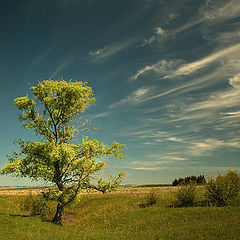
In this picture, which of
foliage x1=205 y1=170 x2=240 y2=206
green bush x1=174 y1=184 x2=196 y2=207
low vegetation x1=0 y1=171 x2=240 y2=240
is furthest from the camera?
green bush x1=174 y1=184 x2=196 y2=207

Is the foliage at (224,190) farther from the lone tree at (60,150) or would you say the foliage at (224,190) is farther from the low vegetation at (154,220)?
the lone tree at (60,150)

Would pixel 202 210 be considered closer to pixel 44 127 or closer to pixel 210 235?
pixel 210 235

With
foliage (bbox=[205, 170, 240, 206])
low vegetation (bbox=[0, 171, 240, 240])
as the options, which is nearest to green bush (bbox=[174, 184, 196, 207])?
low vegetation (bbox=[0, 171, 240, 240])

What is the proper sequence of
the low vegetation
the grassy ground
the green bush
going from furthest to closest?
the green bush → the low vegetation → the grassy ground

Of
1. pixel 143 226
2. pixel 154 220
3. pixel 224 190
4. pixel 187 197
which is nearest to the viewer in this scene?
pixel 143 226

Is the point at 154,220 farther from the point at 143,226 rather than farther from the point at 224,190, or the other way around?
the point at 224,190

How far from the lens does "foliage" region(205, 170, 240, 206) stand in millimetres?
25859

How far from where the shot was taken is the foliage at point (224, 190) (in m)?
25.9

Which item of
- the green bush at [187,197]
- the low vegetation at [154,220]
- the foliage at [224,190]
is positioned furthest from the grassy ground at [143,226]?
the foliage at [224,190]

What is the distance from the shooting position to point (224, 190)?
85.3ft

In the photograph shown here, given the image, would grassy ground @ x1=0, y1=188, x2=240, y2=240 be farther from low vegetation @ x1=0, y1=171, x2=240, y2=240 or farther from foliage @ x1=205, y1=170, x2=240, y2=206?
foliage @ x1=205, y1=170, x2=240, y2=206

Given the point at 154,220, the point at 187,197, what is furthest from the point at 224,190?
the point at 154,220

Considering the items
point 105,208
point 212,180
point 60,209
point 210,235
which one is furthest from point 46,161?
point 212,180

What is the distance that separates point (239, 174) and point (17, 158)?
1010 inches
